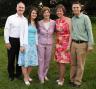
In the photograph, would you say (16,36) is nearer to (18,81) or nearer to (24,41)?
(24,41)

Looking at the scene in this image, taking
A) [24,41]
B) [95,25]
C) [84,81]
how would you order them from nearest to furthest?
[24,41] → [84,81] → [95,25]

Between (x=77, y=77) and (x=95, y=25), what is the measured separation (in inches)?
499

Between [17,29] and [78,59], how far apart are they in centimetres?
164

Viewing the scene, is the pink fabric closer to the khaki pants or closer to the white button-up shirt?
the khaki pants

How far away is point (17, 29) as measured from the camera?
325 inches

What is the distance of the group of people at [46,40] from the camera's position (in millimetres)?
7961

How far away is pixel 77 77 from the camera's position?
8203mm

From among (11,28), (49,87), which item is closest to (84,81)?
(49,87)

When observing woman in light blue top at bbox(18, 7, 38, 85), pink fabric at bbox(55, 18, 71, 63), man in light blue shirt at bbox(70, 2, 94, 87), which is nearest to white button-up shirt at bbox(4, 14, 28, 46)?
woman in light blue top at bbox(18, 7, 38, 85)

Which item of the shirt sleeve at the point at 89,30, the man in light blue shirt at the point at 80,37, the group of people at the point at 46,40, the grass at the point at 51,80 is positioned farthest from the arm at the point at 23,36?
the shirt sleeve at the point at 89,30

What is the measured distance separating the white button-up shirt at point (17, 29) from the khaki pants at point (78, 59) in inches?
46.1

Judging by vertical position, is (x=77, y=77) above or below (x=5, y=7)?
below

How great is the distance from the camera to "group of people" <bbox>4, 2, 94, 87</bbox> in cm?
796

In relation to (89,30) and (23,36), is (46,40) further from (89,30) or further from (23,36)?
(89,30)
